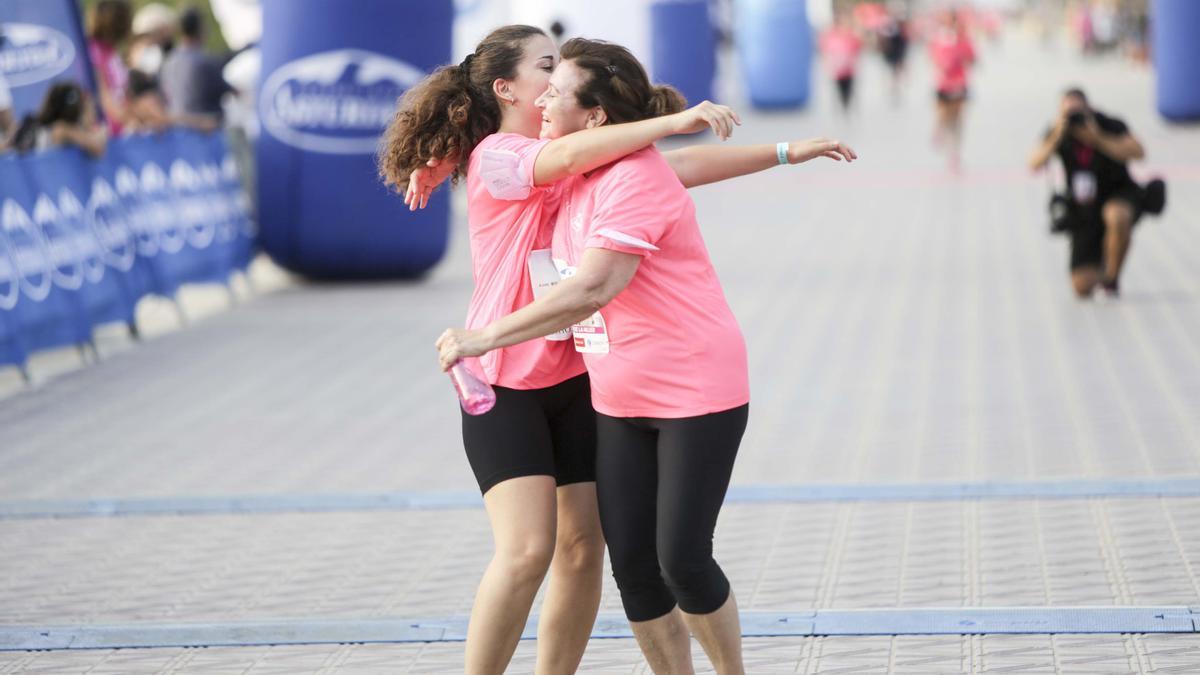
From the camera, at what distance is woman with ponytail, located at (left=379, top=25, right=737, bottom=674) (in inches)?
145

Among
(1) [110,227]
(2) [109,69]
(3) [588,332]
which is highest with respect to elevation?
(3) [588,332]

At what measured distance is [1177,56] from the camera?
74.9 feet

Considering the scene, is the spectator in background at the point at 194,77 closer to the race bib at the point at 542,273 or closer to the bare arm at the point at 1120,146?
the bare arm at the point at 1120,146

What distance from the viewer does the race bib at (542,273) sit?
368cm

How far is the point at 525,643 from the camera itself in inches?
187

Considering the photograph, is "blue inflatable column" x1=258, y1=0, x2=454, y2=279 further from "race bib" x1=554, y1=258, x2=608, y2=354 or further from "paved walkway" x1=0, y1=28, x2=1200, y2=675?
"race bib" x1=554, y1=258, x2=608, y2=354

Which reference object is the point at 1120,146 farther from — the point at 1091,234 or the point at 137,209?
the point at 137,209

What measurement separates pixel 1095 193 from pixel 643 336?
25.1ft

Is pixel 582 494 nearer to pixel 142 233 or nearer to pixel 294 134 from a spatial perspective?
pixel 142 233

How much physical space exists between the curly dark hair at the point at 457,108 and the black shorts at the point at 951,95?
53.0ft

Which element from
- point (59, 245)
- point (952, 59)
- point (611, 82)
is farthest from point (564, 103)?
point (952, 59)

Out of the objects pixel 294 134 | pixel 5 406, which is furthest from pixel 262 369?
pixel 294 134

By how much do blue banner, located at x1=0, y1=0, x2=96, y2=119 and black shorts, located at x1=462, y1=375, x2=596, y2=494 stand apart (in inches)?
335

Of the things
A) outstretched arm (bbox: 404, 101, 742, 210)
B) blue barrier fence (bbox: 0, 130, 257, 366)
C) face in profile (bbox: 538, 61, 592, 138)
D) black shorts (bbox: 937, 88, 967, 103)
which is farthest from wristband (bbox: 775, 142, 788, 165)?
black shorts (bbox: 937, 88, 967, 103)
